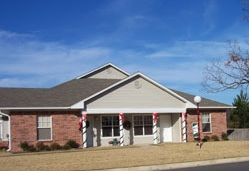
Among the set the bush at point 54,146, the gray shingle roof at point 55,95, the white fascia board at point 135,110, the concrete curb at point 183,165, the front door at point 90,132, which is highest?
the gray shingle roof at point 55,95

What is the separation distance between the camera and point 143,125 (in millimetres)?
29141

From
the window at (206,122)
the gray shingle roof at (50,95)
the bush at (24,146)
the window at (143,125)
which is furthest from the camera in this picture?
the window at (206,122)

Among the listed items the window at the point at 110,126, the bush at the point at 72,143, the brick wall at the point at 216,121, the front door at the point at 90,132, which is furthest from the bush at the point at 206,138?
the bush at the point at 72,143

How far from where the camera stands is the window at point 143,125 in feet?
94.8

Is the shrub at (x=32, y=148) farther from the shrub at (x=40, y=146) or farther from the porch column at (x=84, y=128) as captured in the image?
the porch column at (x=84, y=128)

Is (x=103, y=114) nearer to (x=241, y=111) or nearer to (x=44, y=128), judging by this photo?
(x=44, y=128)

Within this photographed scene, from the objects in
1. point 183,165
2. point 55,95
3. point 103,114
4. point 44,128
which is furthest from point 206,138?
point 183,165

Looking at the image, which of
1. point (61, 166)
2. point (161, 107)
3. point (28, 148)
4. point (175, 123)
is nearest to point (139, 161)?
point (61, 166)

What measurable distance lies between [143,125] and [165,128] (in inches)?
81.3

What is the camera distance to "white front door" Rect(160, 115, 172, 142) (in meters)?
30.0

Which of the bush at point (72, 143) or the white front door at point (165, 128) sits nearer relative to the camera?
the bush at point (72, 143)

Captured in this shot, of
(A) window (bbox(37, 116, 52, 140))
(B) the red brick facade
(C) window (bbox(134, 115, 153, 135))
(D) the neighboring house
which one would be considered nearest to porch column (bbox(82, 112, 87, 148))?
(D) the neighboring house

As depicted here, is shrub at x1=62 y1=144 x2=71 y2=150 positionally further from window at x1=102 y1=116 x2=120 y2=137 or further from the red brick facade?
window at x1=102 y1=116 x2=120 y2=137

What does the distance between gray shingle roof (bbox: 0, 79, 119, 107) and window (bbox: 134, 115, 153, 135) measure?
3500 mm
